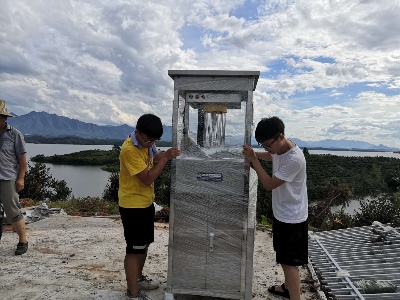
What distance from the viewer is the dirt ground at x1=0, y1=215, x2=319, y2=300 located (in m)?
3.68

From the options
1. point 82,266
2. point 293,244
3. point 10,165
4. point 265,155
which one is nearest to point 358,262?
A: point 293,244

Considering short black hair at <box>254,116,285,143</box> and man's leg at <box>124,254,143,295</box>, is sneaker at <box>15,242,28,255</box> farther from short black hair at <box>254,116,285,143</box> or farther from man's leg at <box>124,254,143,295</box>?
short black hair at <box>254,116,285,143</box>

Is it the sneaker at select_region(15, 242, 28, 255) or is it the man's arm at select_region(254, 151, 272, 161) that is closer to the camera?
the man's arm at select_region(254, 151, 272, 161)

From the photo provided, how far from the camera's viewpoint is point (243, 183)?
3.13m

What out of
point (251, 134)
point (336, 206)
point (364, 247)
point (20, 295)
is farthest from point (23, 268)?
point (336, 206)

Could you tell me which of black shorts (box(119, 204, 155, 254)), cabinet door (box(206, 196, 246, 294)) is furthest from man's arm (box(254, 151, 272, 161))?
black shorts (box(119, 204, 155, 254))

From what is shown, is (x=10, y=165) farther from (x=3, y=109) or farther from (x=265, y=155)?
(x=265, y=155)

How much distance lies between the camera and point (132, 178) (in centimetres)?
319

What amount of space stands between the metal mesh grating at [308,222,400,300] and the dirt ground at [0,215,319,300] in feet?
0.96

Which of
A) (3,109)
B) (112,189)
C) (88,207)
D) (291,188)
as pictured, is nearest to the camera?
(291,188)

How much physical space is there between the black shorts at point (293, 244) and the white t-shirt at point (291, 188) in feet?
0.22

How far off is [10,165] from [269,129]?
3.25 m

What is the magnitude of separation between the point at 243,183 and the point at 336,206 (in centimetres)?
1172

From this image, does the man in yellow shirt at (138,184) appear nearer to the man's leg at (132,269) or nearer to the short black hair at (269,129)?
the man's leg at (132,269)
